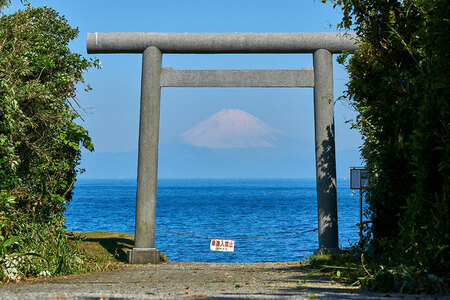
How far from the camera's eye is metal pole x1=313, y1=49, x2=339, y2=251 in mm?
10375

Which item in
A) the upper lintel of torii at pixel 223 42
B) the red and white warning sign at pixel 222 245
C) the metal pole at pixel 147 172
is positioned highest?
the upper lintel of torii at pixel 223 42

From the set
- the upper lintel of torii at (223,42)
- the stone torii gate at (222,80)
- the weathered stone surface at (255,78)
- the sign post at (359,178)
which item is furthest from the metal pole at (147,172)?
the sign post at (359,178)

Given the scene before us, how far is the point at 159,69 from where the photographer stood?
35.4 ft

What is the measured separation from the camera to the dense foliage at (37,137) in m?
7.72

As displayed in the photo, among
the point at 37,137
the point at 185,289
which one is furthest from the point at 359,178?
the point at 185,289

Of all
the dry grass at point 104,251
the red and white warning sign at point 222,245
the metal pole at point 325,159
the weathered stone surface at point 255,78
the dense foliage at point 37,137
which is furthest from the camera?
the red and white warning sign at point 222,245

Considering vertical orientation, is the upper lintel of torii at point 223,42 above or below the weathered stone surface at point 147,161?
above

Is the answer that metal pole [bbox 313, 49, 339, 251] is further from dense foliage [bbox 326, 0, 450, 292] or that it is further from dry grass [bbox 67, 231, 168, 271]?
dry grass [bbox 67, 231, 168, 271]

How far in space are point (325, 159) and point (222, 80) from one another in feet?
8.74

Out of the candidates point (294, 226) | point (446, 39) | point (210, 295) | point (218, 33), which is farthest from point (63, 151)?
point (294, 226)

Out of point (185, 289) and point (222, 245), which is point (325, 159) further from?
point (185, 289)

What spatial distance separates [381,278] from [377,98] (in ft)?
12.0

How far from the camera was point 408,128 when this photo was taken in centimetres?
736

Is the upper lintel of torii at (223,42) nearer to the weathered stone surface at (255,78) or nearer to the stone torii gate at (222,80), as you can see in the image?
the stone torii gate at (222,80)
